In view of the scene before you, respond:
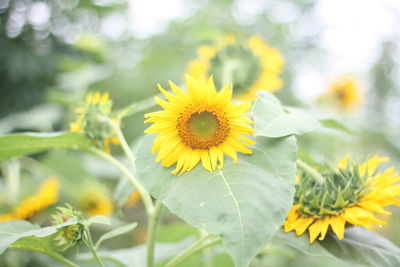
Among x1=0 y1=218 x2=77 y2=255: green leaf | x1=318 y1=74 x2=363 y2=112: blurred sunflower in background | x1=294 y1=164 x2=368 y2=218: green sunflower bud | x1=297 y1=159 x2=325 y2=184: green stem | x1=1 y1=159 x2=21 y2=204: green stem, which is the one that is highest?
x1=297 y1=159 x2=325 y2=184: green stem

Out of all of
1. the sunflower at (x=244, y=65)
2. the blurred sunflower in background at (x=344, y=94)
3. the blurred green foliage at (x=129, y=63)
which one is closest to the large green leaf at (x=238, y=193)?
the sunflower at (x=244, y=65)

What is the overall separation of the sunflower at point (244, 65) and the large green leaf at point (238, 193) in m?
0.79

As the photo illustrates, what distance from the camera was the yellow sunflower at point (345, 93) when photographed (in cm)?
224

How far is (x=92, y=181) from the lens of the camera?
159 centimetres

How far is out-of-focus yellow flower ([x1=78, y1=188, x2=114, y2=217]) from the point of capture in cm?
154

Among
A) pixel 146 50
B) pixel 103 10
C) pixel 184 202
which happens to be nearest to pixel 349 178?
pixel 184 202

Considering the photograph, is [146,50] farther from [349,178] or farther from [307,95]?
[349,178]

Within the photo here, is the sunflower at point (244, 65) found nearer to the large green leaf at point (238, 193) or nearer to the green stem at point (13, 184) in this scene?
the green stem at point (13, 184)

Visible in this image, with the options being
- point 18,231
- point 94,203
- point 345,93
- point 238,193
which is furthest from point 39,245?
point 345,93

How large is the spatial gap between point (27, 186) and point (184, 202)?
0.93 metres

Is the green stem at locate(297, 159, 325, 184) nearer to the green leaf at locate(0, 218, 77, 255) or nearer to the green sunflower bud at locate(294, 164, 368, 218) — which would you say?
the green sunflower bud at locate(294, 164, 368, 218)

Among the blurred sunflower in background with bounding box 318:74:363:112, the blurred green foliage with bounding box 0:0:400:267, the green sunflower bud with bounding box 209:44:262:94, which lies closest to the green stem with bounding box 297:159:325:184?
the green sunflower bud with bounding box 209:44:262:94

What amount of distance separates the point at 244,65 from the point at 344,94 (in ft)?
3.09

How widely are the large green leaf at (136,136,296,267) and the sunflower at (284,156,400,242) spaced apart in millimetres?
102
